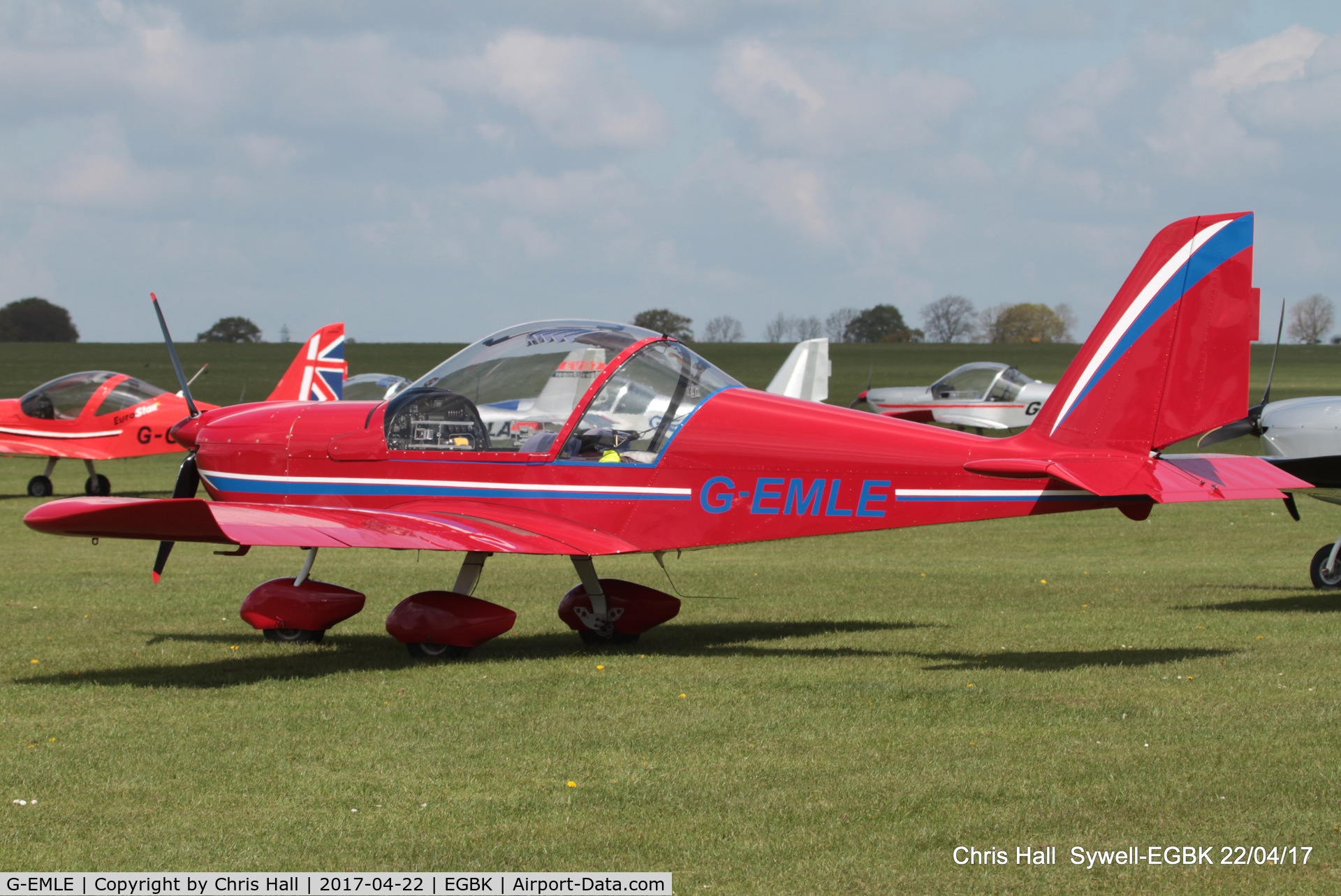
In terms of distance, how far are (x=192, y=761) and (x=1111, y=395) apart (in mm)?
5340

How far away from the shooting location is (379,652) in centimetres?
872

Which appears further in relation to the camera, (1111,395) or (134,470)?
(134,470)

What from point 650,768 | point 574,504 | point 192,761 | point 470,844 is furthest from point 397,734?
point 574,504

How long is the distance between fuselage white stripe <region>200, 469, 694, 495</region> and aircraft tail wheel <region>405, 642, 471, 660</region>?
1.05 m

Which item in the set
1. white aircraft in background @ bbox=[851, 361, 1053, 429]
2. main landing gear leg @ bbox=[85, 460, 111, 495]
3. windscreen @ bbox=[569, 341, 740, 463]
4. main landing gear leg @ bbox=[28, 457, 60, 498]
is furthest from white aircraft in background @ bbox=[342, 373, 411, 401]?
windscreen @ bbox=[569, 341, 740, 463]

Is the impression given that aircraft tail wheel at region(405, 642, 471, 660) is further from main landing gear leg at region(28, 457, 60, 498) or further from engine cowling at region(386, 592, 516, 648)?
main landing gear leg at region(28, 457, 60, 498)

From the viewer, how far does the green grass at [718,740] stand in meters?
4.39

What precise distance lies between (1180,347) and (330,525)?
5.08 m

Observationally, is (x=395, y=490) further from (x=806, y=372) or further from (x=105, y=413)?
(x=806, y=372)

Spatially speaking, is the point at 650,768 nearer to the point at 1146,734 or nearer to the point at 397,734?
the point at 397,734

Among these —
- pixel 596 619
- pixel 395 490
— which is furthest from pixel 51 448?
pixel 596 619

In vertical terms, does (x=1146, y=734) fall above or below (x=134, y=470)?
above

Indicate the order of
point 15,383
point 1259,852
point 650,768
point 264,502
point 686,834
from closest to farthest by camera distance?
1. point 1259,852
2. point 686,834
3. point 650,768
4. point 264,502
5. point 15,383

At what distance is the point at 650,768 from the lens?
17.9 ft
